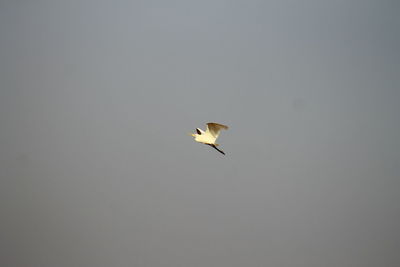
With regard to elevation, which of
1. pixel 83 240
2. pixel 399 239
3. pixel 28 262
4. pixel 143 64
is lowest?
pixel 28 262

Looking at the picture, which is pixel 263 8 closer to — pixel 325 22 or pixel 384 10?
pixel 325 22

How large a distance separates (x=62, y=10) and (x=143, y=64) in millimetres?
499

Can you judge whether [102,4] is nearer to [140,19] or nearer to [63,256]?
[140,19]

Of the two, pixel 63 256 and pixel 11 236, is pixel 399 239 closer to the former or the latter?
pixel 63 256

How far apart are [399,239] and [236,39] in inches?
50.5

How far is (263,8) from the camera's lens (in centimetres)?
226

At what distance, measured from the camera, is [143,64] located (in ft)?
7.38

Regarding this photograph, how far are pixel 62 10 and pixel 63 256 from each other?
4.00 ft

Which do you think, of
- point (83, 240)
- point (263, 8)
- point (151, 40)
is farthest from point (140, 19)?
point (83, 240)

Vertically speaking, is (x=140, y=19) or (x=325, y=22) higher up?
(x=325, y=22)

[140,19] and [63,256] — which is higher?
[140,19]

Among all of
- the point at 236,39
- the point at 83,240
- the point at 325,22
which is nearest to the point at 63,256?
the point at 83,240

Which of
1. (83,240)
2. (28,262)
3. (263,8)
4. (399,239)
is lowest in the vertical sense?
(28,262)

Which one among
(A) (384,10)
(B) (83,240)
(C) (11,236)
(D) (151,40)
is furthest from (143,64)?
(A) (384,10)
